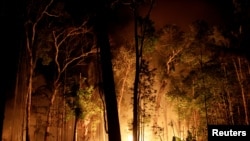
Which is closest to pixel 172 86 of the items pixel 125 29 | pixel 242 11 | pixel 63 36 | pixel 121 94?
pixel 121 94

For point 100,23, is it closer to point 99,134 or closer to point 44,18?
point 44,18

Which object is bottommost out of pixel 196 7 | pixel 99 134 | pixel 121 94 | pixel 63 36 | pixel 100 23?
pixel 99 134

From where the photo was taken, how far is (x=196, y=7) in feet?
62.5

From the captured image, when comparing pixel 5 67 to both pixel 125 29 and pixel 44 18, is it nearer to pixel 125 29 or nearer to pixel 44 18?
pixel 44 18

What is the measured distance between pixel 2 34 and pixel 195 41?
8135 mm

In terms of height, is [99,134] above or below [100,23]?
below

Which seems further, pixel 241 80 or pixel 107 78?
pixel 241 80

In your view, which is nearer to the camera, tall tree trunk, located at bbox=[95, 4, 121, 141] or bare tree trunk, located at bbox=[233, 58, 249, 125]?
tall tree trunk, located at bbox=[95, 4, 121, 141]

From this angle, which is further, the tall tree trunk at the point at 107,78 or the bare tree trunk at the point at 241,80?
the bare tree trunk at the point at 241,80

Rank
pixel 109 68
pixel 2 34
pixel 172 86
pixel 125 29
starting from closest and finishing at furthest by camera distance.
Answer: pixel 109 68 → pixel 2 34 → pixel 172 86 → pixel 125 29

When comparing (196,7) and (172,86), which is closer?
(172,86)

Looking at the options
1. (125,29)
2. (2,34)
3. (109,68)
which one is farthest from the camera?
(125,29)

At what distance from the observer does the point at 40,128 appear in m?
15.9

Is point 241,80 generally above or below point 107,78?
above
